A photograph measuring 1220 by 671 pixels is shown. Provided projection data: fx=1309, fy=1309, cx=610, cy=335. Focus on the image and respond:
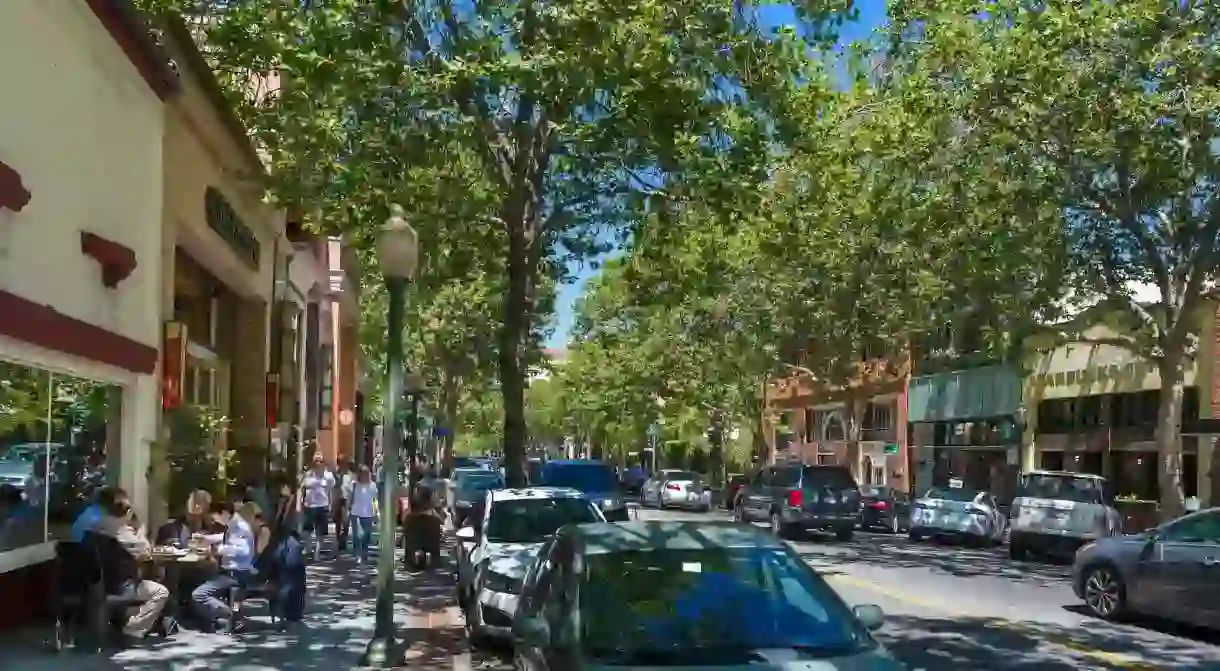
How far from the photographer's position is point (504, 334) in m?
18.0

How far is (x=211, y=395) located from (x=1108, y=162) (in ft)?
49.7

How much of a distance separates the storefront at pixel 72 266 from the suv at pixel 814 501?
52.5ft

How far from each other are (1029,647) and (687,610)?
7.76m

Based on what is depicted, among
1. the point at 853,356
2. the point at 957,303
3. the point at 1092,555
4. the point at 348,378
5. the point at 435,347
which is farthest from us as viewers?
the point at 435,347

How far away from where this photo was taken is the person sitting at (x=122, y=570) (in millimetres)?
11508

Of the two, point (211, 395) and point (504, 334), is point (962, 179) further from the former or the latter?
point (211, 395)

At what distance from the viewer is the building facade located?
51.4 m

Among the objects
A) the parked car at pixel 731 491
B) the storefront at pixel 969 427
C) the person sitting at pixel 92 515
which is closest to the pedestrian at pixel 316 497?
the person sitting at pixel 92 515

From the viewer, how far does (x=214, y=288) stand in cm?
2245

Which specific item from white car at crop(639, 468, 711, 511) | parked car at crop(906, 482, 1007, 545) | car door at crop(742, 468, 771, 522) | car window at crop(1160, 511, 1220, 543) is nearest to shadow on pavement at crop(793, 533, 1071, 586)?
parked car at crop(906, 482, 1007, 545)

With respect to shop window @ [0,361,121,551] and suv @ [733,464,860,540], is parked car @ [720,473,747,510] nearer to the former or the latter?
suv @ [733,464,860,540]

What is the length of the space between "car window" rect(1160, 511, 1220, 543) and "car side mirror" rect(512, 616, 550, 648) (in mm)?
9804

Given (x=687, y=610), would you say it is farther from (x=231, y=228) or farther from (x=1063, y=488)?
(x=1063, y=488)

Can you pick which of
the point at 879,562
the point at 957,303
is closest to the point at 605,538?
the point at 879,562
